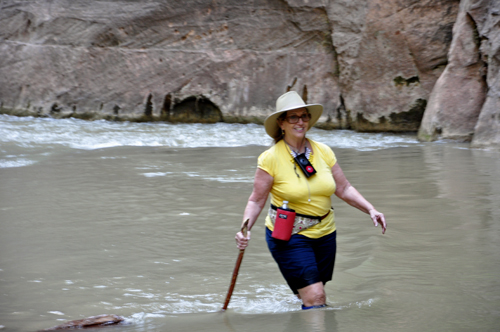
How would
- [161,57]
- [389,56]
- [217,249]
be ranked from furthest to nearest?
[161,57]
[389,56]
[217,249]

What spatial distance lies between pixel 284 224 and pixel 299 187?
24cm

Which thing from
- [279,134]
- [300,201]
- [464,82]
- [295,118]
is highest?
[464,82]

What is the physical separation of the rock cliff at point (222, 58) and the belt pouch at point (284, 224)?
403 inches

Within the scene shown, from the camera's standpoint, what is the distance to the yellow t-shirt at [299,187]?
3.35 m

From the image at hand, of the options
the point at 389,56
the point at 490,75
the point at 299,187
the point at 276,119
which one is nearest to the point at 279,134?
the point at 276,119

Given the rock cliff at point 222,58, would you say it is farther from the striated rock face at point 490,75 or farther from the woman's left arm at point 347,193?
the woman's left arm at point 347,193

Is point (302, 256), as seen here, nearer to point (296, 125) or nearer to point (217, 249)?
point (296, 125)

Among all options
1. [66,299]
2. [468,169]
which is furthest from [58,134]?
[66,299]

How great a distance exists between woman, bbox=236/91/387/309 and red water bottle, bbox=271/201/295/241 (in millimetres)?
76

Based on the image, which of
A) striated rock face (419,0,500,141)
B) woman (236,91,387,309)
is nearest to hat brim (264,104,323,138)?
woman (236,91,387,309)

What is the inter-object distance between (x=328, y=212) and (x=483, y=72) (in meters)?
8.61

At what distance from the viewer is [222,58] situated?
46.7ft

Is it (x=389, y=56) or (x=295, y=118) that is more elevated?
(x=389, y=56)

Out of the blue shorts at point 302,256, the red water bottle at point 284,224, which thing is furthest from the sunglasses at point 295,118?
the blue shorts at point 302,256
